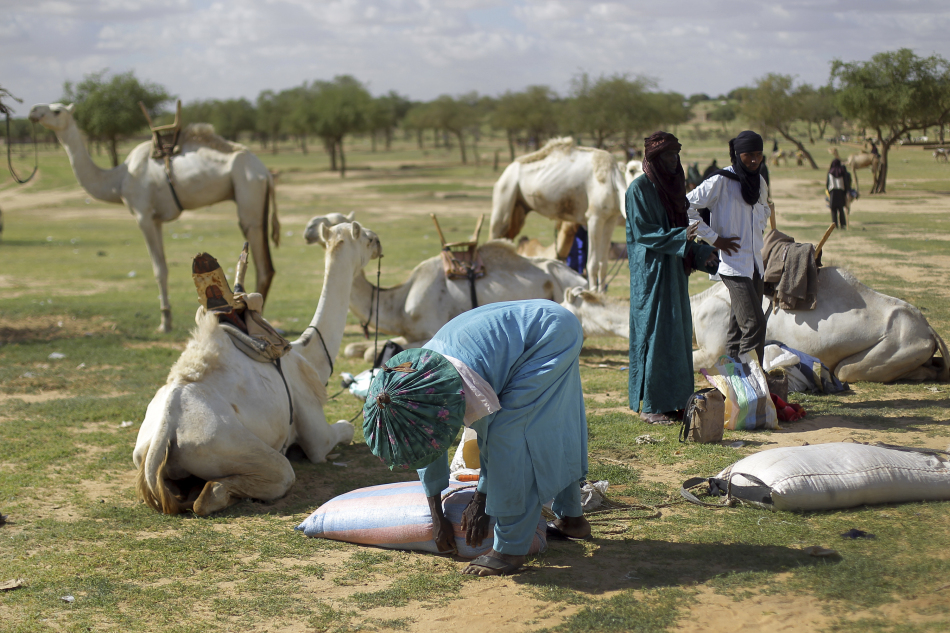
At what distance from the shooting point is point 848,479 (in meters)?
4.34

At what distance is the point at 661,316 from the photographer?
→ 609 centimetres

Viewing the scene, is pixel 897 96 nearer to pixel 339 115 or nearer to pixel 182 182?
pixel 182 182

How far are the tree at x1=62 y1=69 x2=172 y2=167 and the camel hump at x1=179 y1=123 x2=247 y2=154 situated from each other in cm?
3433

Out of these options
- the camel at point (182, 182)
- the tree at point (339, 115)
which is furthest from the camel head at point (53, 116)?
the tree at point (339, 115)

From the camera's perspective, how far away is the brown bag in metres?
5.68

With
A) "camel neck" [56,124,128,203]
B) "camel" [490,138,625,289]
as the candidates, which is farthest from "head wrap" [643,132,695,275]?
"camel neck" [56,124,128,203]

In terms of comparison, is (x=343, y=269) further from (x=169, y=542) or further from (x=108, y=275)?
(x=108, y=275)

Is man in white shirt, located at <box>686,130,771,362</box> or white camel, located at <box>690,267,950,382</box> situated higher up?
man in white shirt, located at <box>686,130,771,362</box>

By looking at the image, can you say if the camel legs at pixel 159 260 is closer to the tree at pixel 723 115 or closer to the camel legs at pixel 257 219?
the camel legs at pixel 257 219

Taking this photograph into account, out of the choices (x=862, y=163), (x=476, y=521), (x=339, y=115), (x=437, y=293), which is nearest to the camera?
(x=476, y=521)

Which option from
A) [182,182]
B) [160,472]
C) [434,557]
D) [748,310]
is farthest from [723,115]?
[434,557]

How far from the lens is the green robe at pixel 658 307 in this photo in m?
6.07

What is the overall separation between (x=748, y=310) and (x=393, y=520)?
3.43 m

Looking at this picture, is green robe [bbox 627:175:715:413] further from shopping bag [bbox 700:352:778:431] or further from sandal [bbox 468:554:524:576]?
sandal [bbox 468:554:524:576]
